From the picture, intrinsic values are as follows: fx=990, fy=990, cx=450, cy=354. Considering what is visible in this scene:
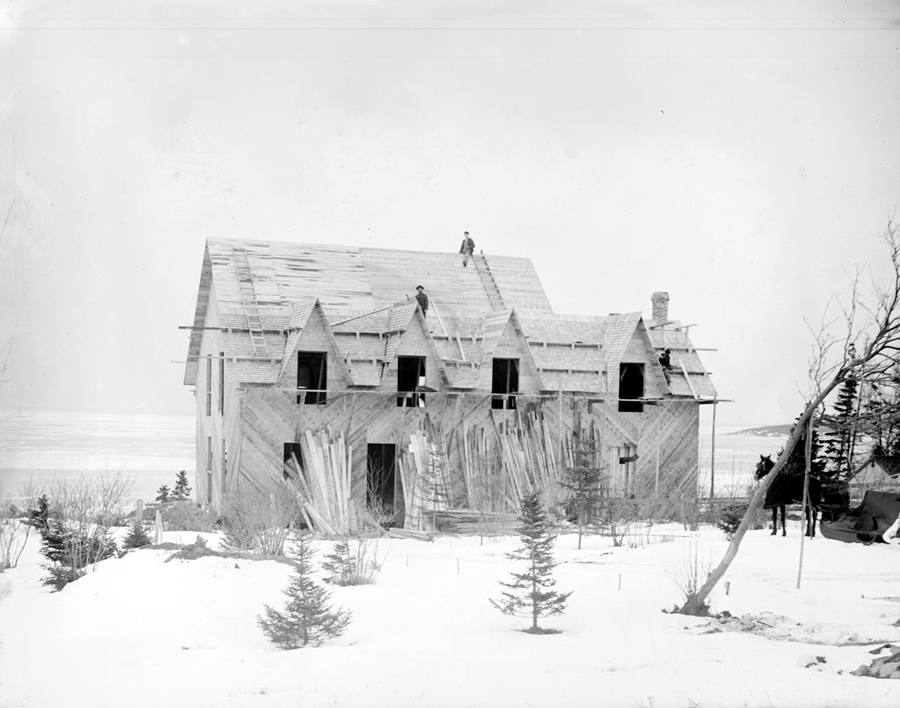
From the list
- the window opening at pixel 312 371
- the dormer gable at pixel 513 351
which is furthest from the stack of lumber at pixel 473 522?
the window opening at pixel 312 371

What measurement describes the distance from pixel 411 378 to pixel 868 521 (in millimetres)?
11236

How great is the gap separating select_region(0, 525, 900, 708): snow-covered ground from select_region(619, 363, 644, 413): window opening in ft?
36.1

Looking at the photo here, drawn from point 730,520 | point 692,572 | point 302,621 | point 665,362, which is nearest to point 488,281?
point 665,362

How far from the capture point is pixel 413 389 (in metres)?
24.4

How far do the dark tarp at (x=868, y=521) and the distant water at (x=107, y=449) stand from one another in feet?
17.6

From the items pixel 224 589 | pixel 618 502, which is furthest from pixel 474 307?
pixel 224 589

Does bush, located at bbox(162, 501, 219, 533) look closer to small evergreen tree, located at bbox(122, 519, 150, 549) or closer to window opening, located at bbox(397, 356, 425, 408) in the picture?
small evergreen tree, located at bbox(122, 519, 150, 549)

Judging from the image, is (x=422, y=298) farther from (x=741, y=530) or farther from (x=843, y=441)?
(x=741, y=530)

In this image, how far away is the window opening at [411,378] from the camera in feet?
78.2

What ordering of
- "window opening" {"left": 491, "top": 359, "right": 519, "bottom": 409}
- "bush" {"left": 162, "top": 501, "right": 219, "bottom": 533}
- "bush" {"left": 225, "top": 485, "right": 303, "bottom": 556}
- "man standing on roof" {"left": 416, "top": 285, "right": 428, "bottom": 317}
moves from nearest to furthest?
"bush" {"left": 225, "top": 485, "right": 303, "bottom": 556}, "bush" {"left": 162, "top": 501, "right": 219, "bottom": 533}, "window opening" {"left": 491, "top": 359, "right": 519, "bottom": 409}, "man standing on roof" {"left": 416, "top": 285, "right": 428, "bottom": 317}

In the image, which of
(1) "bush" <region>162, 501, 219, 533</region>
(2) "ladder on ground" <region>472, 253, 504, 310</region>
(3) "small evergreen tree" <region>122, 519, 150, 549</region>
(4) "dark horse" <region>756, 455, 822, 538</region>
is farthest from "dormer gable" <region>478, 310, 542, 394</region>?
(3) "small evergreen tree" <region>122, 519, 150, 549</region>

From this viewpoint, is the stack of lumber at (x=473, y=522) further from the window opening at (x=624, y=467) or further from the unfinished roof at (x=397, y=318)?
the window opening at (x=624, y=467)

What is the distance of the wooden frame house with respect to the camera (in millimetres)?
22484

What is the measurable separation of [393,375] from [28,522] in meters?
10.0
